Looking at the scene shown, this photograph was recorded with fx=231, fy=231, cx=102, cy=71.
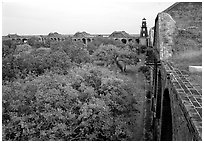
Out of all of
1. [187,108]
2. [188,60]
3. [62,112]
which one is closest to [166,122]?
[188,60]

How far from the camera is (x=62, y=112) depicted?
8508 millimetres

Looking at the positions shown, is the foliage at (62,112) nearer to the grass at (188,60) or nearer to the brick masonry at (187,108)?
the grass at (188,60)

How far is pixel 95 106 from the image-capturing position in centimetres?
873

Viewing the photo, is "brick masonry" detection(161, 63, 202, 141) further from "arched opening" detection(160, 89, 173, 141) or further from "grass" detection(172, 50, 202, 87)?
"arched opening" detection(160, 89, 173, 141)

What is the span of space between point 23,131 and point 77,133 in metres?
1.90

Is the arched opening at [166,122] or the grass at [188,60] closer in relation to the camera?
the grass at [188,60]

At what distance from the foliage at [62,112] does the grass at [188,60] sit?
3.04 meters

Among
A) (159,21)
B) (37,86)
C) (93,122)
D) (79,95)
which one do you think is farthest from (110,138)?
(159,21)

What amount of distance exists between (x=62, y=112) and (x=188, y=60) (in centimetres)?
521

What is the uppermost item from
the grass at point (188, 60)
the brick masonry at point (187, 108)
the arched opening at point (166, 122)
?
the grass at point (188, 60)

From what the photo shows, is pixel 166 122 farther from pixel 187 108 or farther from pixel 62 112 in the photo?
pixel 187 108

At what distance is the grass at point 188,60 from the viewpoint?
707 cm

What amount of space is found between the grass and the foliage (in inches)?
120

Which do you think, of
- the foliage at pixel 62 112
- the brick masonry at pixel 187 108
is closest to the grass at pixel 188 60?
the brick masonry at pixel 187 108
